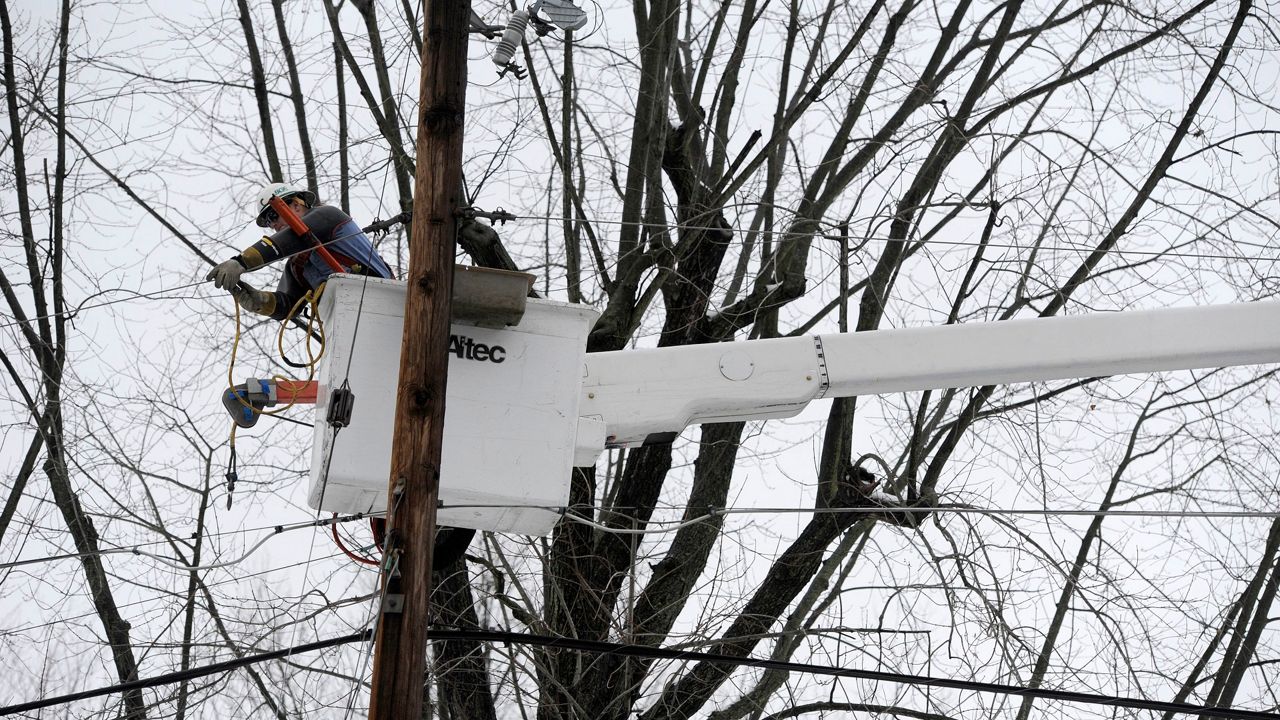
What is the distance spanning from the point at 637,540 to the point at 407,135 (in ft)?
10.1

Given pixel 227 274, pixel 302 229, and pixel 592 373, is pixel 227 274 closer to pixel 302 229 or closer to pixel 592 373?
pixel 302 229

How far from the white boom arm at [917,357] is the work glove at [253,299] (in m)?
1.37

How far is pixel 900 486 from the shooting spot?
7.71m

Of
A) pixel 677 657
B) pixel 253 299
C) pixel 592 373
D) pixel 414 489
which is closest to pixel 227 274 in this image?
pixel 253 299

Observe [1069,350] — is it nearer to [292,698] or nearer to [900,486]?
[900,486]

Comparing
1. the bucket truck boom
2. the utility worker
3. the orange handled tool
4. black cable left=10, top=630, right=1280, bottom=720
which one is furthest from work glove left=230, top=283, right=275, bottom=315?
black cable left=10, top=630, right=1280, bottom=720

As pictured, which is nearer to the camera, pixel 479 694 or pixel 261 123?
pixel 479 694

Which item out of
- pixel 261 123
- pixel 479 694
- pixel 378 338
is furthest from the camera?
pixel 261 123

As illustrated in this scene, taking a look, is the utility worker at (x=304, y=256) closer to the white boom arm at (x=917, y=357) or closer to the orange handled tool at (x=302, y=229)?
the orange handled tool at (x=302, y=229)

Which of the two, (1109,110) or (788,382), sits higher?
(1109,110)

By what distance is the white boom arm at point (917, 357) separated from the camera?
4.89 meters

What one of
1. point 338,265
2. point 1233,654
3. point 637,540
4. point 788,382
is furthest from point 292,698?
point 1233,654

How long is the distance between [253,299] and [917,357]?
2594mm

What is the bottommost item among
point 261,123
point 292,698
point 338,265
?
point 292,698
